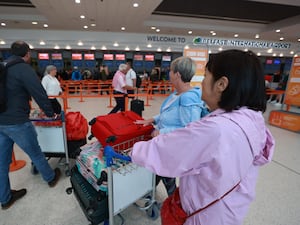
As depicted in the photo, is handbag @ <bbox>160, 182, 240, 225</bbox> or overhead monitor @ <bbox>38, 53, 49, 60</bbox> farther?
overhead monitor @ <bbox>38, 53, 49, 60</bbox>

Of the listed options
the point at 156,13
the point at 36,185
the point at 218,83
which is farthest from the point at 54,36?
the point at 218,83

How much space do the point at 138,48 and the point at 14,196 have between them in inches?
468

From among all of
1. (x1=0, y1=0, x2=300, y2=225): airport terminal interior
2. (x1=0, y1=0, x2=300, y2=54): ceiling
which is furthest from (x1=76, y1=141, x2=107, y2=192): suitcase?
(x1=0, y1=0, x2=300, y2=54): ceiling

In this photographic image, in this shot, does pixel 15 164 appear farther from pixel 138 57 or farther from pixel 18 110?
pixel 138 57

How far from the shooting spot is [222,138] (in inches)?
25.0

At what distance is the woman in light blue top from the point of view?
4.58ft

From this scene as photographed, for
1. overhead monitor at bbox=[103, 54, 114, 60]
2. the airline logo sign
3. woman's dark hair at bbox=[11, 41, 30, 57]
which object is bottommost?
woman's dark hair at bbox=[11, 41, 30, 57]

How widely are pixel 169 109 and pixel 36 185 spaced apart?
2153mm

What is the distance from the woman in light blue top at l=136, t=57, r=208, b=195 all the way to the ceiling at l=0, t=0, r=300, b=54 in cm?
595

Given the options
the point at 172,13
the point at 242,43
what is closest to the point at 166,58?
the point at 242,43

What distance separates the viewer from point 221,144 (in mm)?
638

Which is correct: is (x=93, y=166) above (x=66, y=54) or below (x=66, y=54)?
below

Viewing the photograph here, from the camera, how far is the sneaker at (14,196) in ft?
6.61

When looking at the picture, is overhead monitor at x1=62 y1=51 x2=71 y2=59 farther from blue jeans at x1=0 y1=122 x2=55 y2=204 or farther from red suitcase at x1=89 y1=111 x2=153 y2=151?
red suitcase at x1=89 y1=111 x2=153 y2=151
